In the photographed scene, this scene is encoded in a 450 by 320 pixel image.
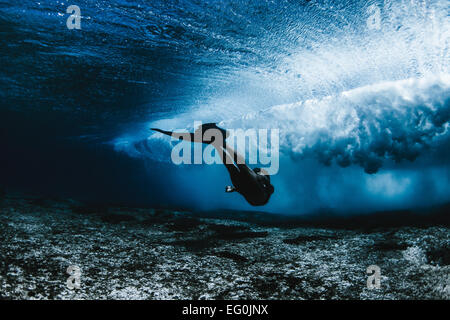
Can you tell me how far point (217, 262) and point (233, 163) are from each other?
2.73 meters

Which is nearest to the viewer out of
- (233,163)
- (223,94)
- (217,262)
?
(233,163)

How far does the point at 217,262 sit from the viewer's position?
19.7 ft

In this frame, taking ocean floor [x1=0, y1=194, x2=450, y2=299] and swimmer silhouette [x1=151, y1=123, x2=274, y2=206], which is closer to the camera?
ocean floor [x1=0, y1=194, x2=450, y2=299]

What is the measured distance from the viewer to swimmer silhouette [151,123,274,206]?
4.75 m

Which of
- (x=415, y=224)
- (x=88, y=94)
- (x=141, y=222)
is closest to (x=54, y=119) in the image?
(x=88, y=94)

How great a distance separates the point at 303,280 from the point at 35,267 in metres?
A: 5.47

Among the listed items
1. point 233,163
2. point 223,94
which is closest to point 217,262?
point 233,163

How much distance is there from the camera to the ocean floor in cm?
426

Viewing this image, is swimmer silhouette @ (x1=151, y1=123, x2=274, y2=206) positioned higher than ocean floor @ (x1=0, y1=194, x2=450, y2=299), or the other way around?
swimmer silhouette @ (x1=151, y1=123, x2=274, y2=206)

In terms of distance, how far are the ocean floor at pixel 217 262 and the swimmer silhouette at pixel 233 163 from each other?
1.84 meters

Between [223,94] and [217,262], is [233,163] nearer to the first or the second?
[217,262]

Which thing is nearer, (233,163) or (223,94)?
(233,163)

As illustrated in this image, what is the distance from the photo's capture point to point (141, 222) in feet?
37.3

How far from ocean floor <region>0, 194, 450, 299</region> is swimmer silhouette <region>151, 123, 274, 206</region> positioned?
1.84 metres
